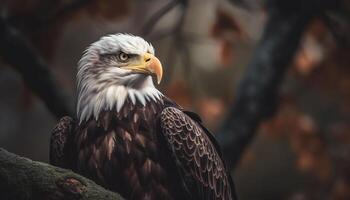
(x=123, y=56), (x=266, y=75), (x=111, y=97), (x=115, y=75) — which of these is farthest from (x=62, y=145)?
(x=266, y=75)

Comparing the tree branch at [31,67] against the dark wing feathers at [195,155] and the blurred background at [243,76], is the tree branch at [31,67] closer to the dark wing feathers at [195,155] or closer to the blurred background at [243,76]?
the blurred background at [243,76]

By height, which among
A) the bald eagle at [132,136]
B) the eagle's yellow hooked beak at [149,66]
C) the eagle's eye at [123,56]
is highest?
the eagle's yellow hooked beak at [149,66]

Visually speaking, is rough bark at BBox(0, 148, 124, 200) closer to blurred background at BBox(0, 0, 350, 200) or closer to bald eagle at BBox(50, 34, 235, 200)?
bald eagle at BBox(50, 34, 235, 200)

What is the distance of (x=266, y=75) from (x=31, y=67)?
5.71ft

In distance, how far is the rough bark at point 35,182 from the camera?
157 inches

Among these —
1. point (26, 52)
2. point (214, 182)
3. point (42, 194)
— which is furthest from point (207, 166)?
point (42, 194)

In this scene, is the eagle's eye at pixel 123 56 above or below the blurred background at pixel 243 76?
above

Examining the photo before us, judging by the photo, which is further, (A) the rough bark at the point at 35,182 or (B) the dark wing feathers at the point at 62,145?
(B) the dark wing feathers at the point at 62,145

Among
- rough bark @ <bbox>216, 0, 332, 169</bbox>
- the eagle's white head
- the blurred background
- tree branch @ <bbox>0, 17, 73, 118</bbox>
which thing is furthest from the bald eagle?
rough bark @ <bbox>216, 0, 332, 169</bbox>

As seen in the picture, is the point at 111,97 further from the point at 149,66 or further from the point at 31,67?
the point at 31,67

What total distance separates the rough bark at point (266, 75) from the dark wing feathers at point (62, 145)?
1405 mm

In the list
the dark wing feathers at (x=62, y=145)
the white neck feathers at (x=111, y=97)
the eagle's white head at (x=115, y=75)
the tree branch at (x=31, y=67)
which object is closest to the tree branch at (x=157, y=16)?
the eagle's white head at (x=115, y=75)

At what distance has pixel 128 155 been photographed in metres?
5.34

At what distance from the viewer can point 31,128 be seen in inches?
619
